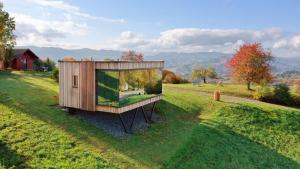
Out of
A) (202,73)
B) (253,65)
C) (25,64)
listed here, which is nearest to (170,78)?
(202,73)

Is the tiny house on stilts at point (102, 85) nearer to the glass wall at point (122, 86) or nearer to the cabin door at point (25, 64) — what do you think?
the glass wall at point (122, 86)

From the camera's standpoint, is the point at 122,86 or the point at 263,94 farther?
the point at 263,94

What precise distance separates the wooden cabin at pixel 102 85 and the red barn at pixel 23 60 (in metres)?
28.0

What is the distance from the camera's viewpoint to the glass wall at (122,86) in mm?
14617

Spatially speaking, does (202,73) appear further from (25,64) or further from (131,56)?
(25,64)

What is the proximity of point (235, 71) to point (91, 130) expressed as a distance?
23.9 m

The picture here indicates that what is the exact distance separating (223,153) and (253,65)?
19822mm

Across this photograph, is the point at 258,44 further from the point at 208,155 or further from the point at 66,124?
the point at 66,124

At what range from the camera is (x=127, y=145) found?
14.0 meters

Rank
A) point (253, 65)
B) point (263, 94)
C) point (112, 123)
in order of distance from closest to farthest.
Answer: point (112, 123)
point (263, 94)
point (253, 65)

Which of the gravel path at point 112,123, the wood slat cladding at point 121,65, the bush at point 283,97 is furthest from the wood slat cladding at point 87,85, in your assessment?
the bush at point 283,97

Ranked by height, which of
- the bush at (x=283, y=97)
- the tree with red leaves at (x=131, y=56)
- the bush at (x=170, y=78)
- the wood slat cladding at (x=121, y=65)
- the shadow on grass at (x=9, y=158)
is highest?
the tree with red leaves at (x=131, y=56)

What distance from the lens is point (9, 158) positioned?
10.9m

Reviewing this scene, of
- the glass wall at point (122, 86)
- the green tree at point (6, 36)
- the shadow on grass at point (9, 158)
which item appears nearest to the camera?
the shadow on grass at point (9, 158)
